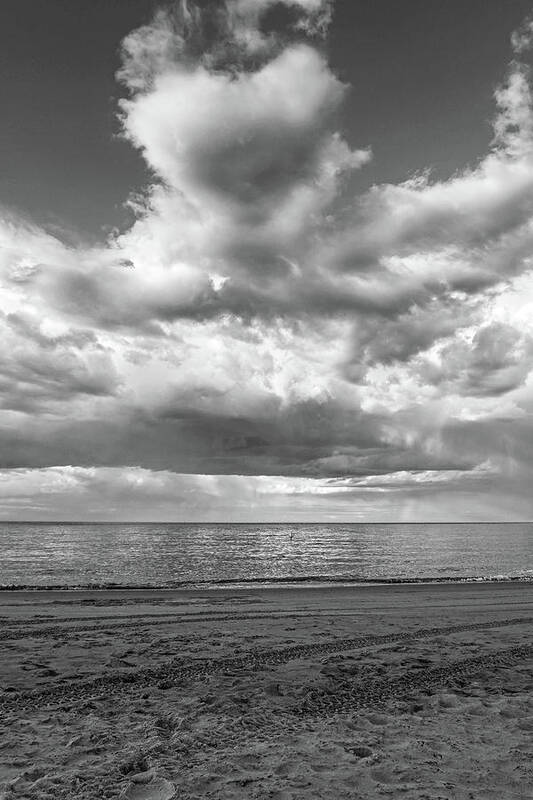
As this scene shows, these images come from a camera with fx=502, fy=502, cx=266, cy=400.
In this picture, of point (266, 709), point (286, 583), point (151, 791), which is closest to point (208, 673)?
point (266, 709)

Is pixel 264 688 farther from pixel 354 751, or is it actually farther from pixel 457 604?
pixel 457 604

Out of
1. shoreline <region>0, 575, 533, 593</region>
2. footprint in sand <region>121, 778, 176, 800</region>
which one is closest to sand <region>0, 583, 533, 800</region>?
footprint in sand <region>121, 778, 176, 800</region>

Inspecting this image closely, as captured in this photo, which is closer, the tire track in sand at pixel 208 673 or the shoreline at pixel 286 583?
the tire track in sand at pixel 208 673

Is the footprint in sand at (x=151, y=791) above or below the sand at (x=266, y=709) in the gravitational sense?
above

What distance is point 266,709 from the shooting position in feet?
29.1

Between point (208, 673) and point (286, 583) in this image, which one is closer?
point (208, 673)

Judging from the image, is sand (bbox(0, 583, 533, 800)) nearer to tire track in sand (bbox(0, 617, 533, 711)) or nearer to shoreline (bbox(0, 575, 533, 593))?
tire track in sand (bbox(0, 617, 533, 711))

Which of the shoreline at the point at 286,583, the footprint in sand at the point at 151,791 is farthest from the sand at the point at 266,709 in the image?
the shoreline at the point at 286,583

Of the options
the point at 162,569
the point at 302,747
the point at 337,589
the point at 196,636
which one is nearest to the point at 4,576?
the point at 162,569

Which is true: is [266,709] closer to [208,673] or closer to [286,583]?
[208,673]

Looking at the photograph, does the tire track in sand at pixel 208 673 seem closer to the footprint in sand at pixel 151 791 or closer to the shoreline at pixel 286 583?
the footprint in sand at pixel 151 791

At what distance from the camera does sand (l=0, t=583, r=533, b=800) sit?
21.1 feet

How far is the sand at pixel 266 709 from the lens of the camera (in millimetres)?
6422

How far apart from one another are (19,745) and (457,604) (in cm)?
2055
